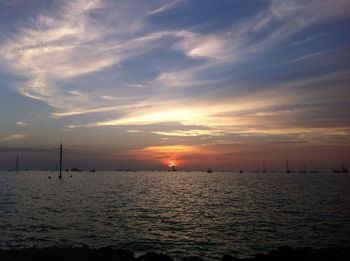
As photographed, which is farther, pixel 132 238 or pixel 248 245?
pixel 132 238

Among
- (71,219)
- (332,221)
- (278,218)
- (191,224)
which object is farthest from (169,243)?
(332,221)

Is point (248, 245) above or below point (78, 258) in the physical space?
below

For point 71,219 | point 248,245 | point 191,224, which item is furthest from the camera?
point 71,219

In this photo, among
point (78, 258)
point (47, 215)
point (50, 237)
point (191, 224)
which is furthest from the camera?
point (47, 215)

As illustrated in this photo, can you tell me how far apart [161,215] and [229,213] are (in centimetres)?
975

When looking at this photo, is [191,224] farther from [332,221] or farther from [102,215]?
[332,221]

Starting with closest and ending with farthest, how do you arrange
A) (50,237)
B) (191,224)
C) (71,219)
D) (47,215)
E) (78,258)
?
(78,258), (50,237), (191,224), (71,219), (47,215)

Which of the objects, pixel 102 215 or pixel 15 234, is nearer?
pixel 15 234

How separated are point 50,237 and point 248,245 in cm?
1729

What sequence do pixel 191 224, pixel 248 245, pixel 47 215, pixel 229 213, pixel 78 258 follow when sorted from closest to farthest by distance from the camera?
pixel 78 258, pixel 248 245, pixel 191 224, pixel 47 215, pixel 229 213

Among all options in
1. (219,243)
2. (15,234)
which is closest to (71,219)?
(15,234)

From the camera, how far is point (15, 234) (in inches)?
1257

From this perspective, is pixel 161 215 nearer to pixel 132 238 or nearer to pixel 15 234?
pixel 132 238

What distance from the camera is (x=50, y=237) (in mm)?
30859
